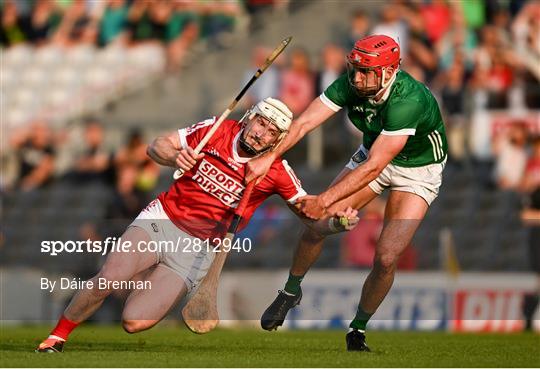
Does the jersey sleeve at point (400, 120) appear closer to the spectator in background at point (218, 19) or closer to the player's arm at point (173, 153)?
the player's arm at point (173, 153)

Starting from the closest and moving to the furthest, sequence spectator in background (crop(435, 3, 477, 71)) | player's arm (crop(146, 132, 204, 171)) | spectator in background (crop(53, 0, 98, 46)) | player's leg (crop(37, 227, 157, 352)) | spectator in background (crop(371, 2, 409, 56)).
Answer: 1. player's leg (crop(37, 227, 157, 352))
2. player's arm (crop(146, 132, 204, 171))
3. spectator in background (crop(371, 2, 409, 56))
4. spectator in background (crop(435, 3, 477, 71))
5. spectator in background (crop(53, 0, 98, 46))

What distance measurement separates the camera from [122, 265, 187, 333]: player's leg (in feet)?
34.2

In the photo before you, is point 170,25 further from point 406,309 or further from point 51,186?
point 406,309

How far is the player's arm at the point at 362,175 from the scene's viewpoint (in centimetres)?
1051

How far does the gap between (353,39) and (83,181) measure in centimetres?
416

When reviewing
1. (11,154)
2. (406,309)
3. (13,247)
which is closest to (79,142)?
(11,154)

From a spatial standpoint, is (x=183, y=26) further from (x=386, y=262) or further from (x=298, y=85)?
(x=386, y=262)

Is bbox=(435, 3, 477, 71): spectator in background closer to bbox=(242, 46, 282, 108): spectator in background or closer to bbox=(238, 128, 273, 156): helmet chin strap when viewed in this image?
bbox=(242, 46, 282, 108): spectator in background

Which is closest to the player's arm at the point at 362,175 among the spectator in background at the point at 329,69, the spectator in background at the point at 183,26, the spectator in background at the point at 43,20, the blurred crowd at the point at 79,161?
the blurred crowd at the point at 79,161

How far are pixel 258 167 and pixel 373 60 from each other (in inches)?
47.2

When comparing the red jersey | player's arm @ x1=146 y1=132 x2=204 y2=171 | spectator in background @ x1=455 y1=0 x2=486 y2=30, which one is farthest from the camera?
spectator in background @ x1=455 y1=0 x2=486 y2=30

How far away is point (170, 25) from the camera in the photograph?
21.6 m

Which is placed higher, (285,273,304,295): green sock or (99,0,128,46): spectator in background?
(285,273,304,295): green sock

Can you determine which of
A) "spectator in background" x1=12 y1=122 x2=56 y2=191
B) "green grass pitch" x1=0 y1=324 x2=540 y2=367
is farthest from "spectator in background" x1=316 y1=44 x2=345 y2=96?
"green grass pitch" x1=0 y1=324 x2=540 y2=367
